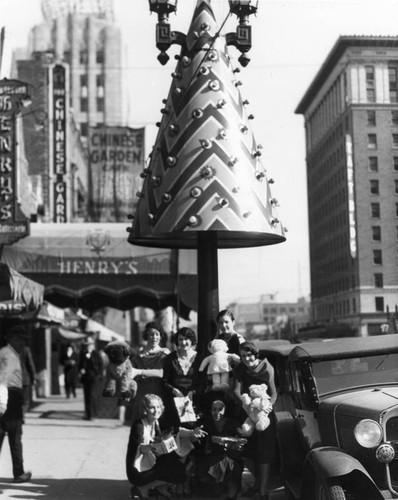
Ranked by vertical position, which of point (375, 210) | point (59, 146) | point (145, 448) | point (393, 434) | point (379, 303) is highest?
point (59, 146)

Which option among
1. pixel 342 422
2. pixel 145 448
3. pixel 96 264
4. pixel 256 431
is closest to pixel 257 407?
pixel 256 431

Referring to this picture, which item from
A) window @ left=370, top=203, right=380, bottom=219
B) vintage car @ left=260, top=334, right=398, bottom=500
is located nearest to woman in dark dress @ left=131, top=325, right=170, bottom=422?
vintage car @ left=260, top=334, right=398, bottom=500

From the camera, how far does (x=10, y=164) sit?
20.3 metres

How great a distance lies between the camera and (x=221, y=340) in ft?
26.9

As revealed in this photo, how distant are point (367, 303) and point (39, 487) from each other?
42.4 meters

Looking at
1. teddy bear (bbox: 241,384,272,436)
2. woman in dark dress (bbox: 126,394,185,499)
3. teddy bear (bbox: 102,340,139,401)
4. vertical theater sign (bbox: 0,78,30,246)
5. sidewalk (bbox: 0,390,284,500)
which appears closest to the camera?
teddy bear (bbox: 241,384,272,436)

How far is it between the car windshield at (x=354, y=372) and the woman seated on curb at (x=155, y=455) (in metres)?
1.34

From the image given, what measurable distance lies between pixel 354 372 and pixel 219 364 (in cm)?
133

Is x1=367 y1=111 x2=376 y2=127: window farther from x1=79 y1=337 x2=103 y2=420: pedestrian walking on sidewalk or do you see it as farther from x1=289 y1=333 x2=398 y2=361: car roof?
x1=289 y1=333 x2=398 y2=361: car roof

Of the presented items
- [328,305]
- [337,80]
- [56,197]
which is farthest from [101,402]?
[328,305]

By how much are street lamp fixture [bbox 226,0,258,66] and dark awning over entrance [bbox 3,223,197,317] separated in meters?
9.66

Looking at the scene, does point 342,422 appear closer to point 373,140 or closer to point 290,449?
point 290,449

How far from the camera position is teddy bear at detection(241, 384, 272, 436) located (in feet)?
25.3

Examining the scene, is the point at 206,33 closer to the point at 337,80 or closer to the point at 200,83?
the point at 200,83
